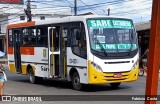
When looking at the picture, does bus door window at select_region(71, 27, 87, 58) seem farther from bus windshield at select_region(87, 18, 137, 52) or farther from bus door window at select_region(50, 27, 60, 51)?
bus door window at select_region(50, 27, 60, 51)

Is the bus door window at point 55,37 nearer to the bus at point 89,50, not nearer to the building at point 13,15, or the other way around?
the bus at point 89,50

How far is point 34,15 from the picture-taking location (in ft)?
229

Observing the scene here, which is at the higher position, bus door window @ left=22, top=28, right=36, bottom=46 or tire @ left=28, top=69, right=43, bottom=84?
bus door window @ left=22, top=28, right=36, bottom=46

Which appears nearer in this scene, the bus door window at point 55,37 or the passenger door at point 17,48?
the bus door window at point 55,37

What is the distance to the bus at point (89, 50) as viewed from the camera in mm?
13375

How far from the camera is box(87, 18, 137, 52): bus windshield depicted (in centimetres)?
1352

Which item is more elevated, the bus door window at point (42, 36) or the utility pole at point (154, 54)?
the utility pole at point (154, 54)

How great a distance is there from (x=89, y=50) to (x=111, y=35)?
1115mm

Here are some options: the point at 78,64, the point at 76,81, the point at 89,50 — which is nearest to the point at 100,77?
the point at 89,50

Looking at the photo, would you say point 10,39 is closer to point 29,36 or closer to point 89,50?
point 29,36

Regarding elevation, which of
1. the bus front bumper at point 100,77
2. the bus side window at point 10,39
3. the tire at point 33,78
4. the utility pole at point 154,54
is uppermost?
the utility pole at point 154,54

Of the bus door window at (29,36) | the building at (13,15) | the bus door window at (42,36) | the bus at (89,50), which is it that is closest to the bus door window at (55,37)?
the bus at (89,50)

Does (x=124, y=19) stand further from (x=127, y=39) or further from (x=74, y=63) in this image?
(x=74, y=63)

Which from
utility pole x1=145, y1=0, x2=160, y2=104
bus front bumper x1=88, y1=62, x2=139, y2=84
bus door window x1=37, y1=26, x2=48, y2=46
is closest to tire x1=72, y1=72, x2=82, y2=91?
bus front bumper x1=88, y1=62, x2=139, y2=84
